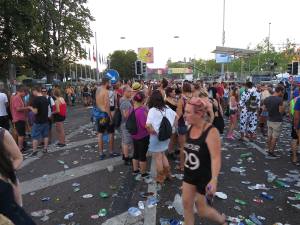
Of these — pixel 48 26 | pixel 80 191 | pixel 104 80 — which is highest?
pixel 48 26

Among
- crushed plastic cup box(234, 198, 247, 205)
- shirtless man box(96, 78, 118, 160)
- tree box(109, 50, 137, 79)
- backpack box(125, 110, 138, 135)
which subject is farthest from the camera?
tree box(109, 50, 137, 79)

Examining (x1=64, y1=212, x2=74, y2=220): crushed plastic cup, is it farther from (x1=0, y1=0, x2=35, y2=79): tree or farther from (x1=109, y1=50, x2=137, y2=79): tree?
(x1=109, y1=50, x2=137, y2=79): tree

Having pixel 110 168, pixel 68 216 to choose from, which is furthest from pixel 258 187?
pixel 68 216

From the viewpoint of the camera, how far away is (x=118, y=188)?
6.21 m

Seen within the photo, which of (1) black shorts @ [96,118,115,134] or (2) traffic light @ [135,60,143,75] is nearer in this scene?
(1) black shorts @ [96,118,115,134]

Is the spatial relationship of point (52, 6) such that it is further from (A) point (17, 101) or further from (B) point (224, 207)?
(B) point (224, 207)

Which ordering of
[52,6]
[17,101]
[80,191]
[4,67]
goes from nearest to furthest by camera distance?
[80,191] < [17,101] < [4,67] < [52,6]

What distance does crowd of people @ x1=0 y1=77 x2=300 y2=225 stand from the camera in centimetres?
366

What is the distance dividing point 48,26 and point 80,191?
29.3m

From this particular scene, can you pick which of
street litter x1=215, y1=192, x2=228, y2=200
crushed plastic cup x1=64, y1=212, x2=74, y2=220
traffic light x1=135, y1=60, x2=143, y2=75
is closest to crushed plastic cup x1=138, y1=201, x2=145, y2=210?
crushed plastic cup x1=64, y1=212, x2=74, y2=220

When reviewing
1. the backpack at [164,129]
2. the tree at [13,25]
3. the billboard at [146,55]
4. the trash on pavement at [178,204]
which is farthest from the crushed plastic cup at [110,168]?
the billboard at [146,55]

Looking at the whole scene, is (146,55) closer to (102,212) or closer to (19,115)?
(19,115)

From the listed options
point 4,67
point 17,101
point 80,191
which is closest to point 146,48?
point 4,67

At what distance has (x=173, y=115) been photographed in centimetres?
621
